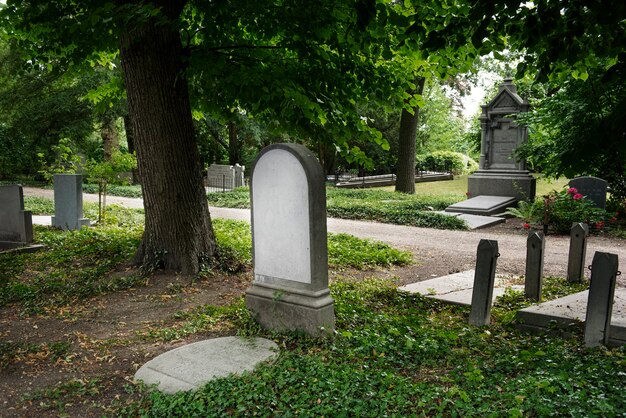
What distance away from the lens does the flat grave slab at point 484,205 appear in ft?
54.0

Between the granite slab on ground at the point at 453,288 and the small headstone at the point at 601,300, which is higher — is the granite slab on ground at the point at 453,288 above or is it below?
below

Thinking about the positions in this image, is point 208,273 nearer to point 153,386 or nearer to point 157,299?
point 157,299

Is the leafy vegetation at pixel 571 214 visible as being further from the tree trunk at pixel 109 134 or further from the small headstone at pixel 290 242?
the tree trunk at pixel 109 134

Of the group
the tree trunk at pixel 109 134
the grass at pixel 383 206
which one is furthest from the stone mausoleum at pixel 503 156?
the tree trunk at pixel 109 134

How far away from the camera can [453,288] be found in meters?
7.47

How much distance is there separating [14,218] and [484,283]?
8.70m

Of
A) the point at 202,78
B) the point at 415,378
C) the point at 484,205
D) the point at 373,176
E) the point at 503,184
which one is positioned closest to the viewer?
the point at 415,378

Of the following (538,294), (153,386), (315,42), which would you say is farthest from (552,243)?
(153,386)

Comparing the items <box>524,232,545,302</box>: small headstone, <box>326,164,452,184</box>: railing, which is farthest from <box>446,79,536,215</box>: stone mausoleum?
<box>524,232,545,302</box>: small headstone

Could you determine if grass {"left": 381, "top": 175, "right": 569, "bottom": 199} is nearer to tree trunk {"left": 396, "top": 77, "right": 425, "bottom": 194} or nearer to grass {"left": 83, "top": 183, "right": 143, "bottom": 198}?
tree trunk {"left": 396, "top": 77, "right": 425, "bottom": 194}

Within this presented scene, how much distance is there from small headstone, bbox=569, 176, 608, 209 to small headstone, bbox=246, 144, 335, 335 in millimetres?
11143

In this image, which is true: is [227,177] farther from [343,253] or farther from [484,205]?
[343,253]

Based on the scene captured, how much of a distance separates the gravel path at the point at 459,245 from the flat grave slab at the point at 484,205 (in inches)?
86.9

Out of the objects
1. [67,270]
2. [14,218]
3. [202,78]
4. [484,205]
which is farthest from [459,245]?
[14,218]
